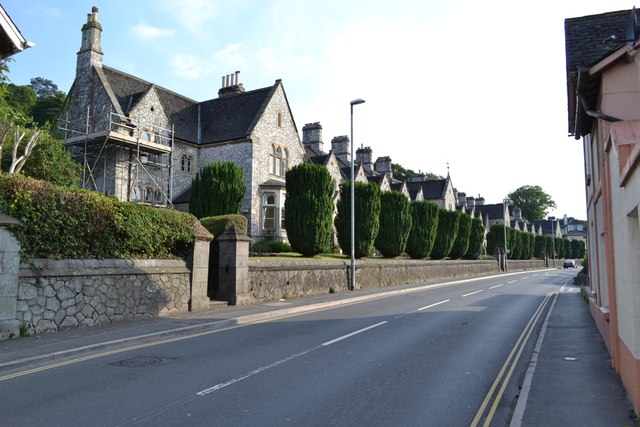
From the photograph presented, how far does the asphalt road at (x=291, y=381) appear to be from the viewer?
18.3ft

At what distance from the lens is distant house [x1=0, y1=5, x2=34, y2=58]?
14012mm

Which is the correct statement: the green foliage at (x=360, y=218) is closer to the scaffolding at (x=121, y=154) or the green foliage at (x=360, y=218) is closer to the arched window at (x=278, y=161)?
the arched window at (x=278, y=161)

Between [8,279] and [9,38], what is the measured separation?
8306 mm

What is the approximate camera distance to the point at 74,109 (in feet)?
105

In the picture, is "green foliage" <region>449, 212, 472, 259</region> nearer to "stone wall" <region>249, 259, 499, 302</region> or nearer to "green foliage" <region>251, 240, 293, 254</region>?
"stone wall" <region>249, 259, 499, 302</region>

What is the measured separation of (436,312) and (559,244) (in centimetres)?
9693

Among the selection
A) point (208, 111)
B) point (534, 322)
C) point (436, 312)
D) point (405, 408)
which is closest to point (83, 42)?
point (208, 111)

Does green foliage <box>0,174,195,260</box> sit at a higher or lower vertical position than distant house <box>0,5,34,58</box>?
lower

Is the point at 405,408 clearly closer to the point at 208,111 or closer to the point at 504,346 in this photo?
the point at 504,346

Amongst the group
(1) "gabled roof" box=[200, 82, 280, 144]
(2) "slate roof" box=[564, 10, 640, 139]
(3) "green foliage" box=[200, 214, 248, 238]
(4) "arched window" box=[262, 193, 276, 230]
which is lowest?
(3) "green foliage" box=[200, 214, 248, 238]

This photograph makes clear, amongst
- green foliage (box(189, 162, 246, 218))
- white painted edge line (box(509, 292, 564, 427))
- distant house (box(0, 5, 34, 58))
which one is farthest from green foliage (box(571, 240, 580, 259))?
distant house (box(0, 5, 34, 58))

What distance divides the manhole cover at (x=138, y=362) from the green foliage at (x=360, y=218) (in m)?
22.1

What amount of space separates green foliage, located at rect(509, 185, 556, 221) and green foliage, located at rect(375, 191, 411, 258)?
363 feet

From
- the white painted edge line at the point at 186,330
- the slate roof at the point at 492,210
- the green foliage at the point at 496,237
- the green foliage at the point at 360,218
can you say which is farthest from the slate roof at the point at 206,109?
the slate roof at the point at 492,210
